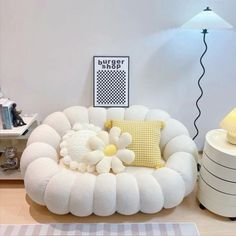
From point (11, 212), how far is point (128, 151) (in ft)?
2.99

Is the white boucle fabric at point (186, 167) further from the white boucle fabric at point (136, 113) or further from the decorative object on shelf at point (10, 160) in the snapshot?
the decorative object on shelf at point (10, 160)

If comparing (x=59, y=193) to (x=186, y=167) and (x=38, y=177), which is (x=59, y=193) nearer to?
(x=38, y=177)

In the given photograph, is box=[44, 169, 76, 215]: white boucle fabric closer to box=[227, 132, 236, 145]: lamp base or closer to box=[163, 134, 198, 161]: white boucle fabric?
box=[163, 134, 198, 161]: white boucle fabric

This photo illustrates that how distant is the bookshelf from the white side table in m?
1.39

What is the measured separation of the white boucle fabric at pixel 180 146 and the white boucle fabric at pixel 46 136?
85 centimetres

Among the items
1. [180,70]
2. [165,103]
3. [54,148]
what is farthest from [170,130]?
[54,148]

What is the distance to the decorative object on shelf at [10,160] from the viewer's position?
7.59 feet

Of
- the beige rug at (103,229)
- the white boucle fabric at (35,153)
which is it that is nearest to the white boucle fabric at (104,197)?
the beige rug at (103,229)

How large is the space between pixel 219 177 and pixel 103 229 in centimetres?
81

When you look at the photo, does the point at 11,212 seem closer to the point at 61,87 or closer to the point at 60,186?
the point at 60,186

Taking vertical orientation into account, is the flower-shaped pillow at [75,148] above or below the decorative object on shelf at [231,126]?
below

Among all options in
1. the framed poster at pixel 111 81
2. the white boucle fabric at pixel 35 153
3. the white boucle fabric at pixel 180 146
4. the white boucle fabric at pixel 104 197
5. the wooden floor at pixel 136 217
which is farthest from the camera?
the framed poster at pixel 111 81

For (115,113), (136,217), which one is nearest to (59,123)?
(115,113)

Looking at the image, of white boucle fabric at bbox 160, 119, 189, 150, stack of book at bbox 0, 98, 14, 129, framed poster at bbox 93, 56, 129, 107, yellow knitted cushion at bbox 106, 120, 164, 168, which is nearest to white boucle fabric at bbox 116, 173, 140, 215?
yellow knitted cushion at bbox 106, 120, 164, 168
